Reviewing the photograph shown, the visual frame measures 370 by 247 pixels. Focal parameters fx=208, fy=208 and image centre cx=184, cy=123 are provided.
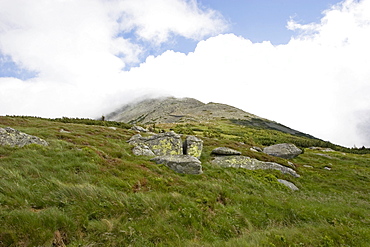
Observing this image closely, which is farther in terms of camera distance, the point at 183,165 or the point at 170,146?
the point at 170,146

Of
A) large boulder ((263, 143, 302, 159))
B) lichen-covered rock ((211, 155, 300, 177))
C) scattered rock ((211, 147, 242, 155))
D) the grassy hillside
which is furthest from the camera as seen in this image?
large boulder ((263, 143, 302, 159))

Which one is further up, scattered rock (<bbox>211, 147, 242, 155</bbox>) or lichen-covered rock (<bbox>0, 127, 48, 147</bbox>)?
scattered rock (<bbox>211, 147, 242, 155</bbox>)

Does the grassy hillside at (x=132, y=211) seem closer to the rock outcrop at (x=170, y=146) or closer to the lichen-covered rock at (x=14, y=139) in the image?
the lichen-covered rock at (x=14, y=139)

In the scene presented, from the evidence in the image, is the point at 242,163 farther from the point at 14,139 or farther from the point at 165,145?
the point at 14,139

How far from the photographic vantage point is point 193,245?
7941 millimetres

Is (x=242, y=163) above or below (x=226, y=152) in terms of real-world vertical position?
below

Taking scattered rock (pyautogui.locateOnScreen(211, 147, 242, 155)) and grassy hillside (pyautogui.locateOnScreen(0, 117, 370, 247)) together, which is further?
scattered rock (pyautogui.locateOnScreen(211, 147, 242, 155))

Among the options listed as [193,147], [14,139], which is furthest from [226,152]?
[14,139]

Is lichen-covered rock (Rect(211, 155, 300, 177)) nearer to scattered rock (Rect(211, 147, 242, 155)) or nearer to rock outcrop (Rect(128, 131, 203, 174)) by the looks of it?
scattered rock (Rect(211, 147, 242, 155))

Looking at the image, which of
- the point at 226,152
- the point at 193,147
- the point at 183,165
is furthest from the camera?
the point at 226,152

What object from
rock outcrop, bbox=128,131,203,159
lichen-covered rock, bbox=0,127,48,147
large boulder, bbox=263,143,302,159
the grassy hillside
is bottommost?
the grassy hillside

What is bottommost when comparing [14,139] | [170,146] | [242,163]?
[14,139]

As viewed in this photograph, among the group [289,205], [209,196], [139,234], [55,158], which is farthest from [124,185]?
[289,205]

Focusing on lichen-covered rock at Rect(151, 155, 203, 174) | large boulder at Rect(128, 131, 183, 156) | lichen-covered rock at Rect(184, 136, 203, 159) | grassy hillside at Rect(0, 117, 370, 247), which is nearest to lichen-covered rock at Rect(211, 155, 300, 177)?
lichen-covered rock at Rect(184, 136, 203, 159)
